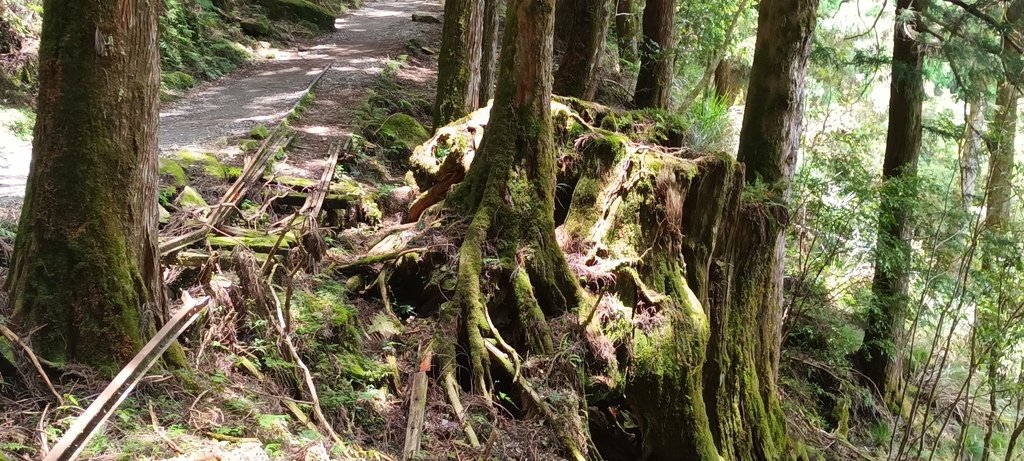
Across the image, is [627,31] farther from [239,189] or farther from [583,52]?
[239,189]

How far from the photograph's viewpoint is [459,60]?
10.0 meters

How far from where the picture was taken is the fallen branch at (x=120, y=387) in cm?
308

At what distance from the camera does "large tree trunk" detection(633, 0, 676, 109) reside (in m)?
11.0

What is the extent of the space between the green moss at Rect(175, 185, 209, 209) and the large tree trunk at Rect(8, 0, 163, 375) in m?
2.77

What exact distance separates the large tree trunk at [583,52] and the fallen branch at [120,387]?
6.55 metres

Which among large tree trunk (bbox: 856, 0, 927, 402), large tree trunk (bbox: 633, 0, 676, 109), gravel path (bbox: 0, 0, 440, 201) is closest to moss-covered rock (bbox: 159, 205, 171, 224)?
gravel path (bbox: 0, 0, 440, 201)

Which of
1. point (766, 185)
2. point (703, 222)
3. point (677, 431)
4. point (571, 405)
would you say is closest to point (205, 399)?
point (571, 405)

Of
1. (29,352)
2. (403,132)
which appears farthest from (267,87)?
(29,352)

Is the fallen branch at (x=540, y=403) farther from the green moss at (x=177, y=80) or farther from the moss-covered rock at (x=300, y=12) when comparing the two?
the moss-covered rock at (x=300, y=12)

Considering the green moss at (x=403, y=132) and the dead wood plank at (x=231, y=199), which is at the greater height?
the green moss at (x=403, y=132)

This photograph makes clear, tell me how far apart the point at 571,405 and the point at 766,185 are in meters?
3.24

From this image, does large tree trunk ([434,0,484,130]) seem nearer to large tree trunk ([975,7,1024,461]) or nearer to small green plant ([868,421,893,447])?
large tree trunk ([975,7,1024,461])

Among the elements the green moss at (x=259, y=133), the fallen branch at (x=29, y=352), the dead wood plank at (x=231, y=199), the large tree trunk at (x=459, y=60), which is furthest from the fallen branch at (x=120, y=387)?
the large tree trunk at (x=459, y=60)

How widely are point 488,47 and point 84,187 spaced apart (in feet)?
25.7
